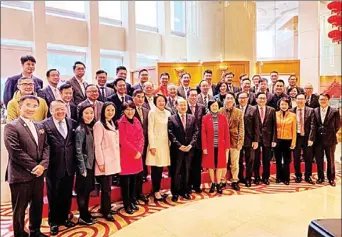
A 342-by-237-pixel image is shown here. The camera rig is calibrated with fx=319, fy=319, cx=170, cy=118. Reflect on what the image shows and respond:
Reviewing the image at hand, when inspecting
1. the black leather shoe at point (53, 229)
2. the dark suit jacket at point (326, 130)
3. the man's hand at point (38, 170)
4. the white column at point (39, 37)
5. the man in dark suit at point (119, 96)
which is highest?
the white column at point (39, 37)

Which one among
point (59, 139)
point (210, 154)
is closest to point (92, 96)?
point (59, 139)

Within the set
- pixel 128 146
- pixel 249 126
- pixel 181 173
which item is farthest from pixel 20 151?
pixel 249 126

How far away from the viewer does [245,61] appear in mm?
3199

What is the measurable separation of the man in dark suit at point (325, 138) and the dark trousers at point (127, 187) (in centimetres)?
203

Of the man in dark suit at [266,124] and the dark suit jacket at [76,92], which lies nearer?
the dark suit jacket at [76,92]

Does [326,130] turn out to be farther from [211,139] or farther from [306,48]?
[211,139]

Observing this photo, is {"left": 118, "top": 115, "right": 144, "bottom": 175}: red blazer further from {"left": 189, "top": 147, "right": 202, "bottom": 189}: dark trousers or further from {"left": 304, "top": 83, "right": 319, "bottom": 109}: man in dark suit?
{"left": 304, "top": 83, "right": 319, "bottom": 109}: man in dark suit

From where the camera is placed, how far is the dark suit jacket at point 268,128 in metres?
3.53

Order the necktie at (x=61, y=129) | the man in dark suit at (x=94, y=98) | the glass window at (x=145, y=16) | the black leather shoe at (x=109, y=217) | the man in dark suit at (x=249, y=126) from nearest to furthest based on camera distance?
the necktie at (x=61, y=129), the black leather shoe at (x=109, y=217), the man in dark suit at (x=94, y=98), the man in dark suit at (x=249, y=126), the glass window at (x=145, y=16)

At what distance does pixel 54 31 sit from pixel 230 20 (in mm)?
4468

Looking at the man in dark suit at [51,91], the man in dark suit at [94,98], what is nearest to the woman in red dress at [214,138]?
the man in dark suit at [94,98]

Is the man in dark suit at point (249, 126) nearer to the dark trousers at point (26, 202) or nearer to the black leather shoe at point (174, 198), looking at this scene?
the black leather shoe at point (174, 198)

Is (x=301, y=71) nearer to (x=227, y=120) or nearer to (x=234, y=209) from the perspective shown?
(x=227, y=120)

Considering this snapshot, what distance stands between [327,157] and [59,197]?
9.19ft
